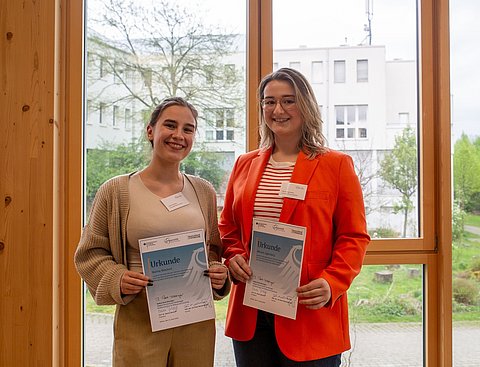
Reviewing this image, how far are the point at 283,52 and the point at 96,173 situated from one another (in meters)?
1.17

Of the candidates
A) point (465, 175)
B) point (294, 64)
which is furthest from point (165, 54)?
point (465, 175)

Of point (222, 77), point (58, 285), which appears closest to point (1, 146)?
point (58, 285)

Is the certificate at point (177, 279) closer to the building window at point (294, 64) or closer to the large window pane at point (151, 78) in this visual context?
the large window pane at point (151, 78)

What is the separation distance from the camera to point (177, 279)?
1513mm

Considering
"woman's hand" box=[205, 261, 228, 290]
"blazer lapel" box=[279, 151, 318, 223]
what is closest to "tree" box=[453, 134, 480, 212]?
"blazer lapel" box=[279, 151, 318, 223]

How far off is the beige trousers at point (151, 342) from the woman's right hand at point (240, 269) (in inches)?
7.7

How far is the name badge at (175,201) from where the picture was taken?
5.05ft

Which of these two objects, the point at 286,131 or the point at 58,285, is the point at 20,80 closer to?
the point at 58,285

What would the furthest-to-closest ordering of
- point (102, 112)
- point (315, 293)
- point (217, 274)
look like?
1. point (102, 112)
2. point (217, 274)
3. point (315, 293)

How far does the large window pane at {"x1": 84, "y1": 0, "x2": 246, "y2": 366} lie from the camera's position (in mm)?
2365

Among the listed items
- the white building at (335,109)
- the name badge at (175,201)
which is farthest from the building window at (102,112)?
the name badge at (175,201)

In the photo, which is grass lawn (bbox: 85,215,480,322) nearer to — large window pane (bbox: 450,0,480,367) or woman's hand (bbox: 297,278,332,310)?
large window pane (bbox: 450,0,480,367)

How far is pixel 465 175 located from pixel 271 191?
4.45 feet

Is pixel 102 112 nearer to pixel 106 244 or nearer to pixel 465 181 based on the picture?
pixel 106 244
